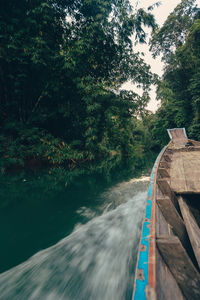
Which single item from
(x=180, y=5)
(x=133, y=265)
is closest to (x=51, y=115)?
(x=133, y=265)

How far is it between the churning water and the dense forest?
17.8 feet

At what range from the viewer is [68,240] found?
2.63 m

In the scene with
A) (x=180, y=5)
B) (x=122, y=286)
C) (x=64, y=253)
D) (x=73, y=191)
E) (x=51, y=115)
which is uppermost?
(x=180, y=5)

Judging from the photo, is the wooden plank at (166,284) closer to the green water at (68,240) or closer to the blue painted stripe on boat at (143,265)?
the blue painted stripe on boat at (143,265)

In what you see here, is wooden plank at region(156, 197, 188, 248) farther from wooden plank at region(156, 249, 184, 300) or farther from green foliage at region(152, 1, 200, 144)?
green foliage at region(152, 1, 200, 144)

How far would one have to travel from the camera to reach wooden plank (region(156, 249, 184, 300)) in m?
0.76

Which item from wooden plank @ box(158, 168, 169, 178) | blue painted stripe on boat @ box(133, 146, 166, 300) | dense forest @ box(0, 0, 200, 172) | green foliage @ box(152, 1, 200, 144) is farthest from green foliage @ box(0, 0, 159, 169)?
blue painted stripe on boat @ box(133, 146, 166, 300)

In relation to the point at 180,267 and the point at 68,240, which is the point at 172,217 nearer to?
the point at 180,267

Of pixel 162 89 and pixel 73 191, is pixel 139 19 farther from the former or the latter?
pixel 73 191

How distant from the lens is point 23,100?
355 inches

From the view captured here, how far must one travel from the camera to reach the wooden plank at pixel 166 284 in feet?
2.50

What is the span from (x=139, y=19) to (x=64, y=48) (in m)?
4.36

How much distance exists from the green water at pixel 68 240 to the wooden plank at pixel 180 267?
3.40ft

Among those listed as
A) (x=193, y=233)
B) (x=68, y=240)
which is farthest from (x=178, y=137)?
(x=193, y=233)
